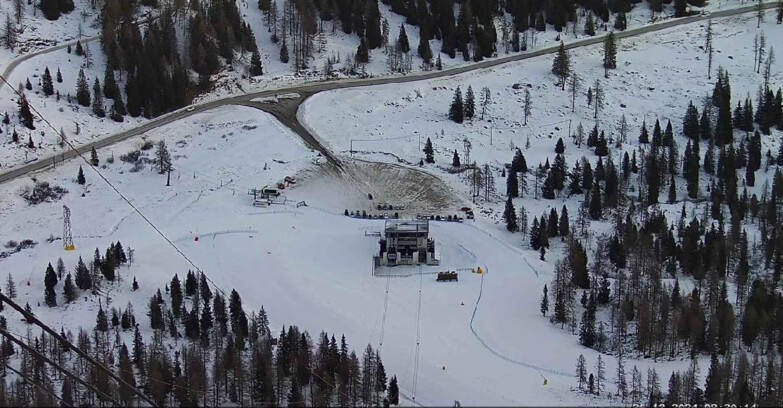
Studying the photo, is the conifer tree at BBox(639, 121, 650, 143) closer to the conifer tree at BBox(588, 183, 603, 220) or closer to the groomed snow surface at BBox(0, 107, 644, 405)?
the conifer tree at BBox(588, 183, 603, 220)

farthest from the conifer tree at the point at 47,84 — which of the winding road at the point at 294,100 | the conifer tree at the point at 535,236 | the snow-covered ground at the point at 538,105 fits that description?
the conifer tree at the point at 535,236

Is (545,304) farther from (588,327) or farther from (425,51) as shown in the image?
(425,51)

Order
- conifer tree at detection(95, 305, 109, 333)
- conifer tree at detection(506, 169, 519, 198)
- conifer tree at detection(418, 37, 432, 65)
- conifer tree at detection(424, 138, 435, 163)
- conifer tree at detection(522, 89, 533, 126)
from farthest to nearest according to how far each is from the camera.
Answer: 1. conifer tree at detection(418, 37, 432, 65)
2. conifer tree at detection(522, 89, 533, 126)
3. conifer tree at detection(424, 138, 435, 163)
4. conifer tree at detection(506, 169, 519, 198)
5. conifer tree at detection(95, 305, 109, 333)

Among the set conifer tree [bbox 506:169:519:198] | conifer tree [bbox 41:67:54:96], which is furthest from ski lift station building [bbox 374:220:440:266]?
conifer tree [bbox 41:67:54:96]

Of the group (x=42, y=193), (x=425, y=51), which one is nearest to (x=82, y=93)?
(x=42, y=193)

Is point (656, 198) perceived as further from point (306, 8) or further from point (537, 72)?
point (306, 8)

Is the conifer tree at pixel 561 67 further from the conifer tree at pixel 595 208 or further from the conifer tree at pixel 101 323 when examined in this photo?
the conifer tree at pixel 101 323
